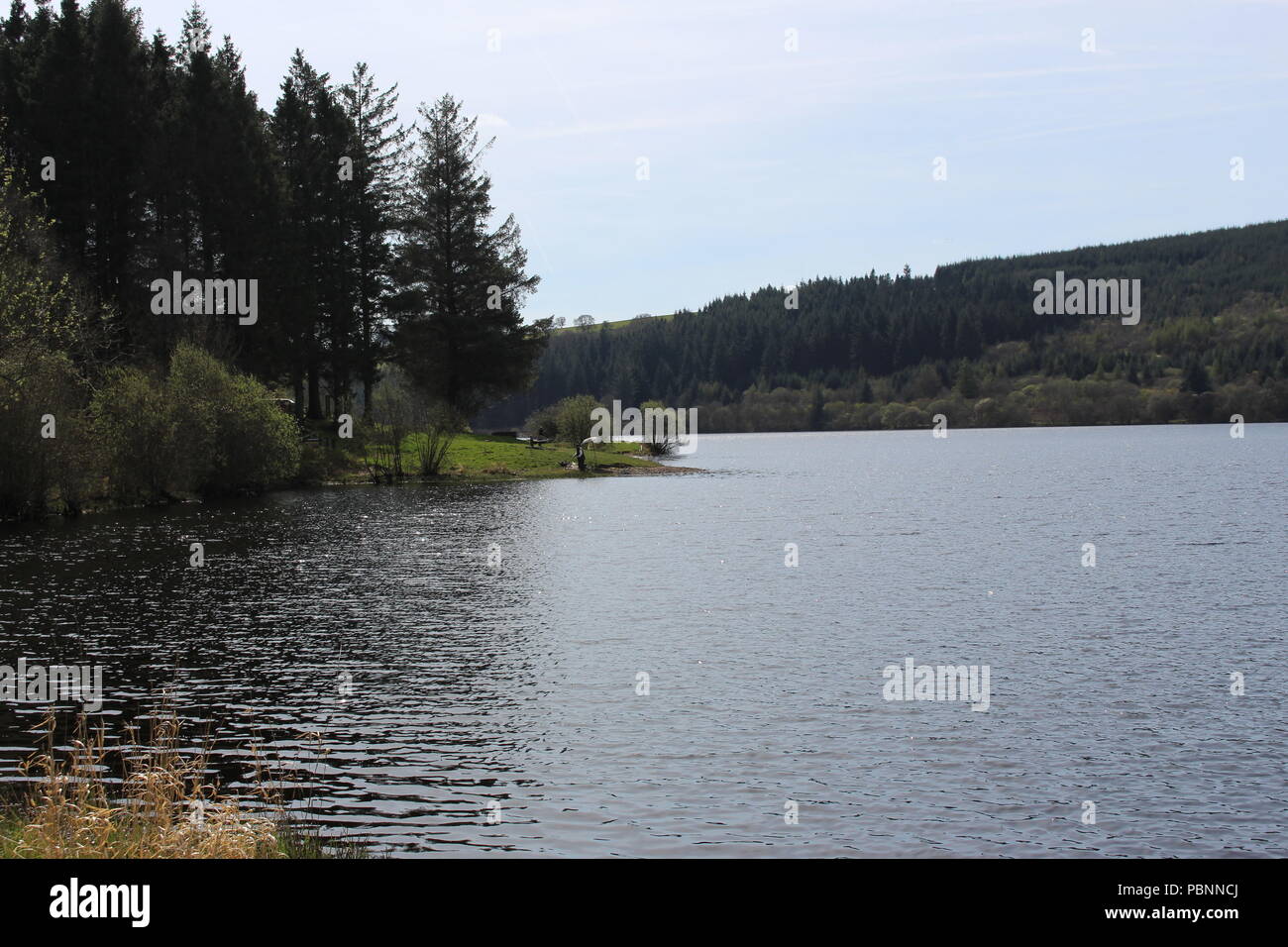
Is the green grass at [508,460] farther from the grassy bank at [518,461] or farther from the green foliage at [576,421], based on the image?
the green foliage at [576,421]

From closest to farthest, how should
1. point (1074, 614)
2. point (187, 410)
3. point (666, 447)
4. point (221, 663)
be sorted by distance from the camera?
point (221, 663) → point (1074, 614) → point (187, 410) → point (666, 447)

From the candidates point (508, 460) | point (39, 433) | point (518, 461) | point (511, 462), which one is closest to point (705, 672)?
point (39, 433)

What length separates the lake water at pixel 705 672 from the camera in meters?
14.0

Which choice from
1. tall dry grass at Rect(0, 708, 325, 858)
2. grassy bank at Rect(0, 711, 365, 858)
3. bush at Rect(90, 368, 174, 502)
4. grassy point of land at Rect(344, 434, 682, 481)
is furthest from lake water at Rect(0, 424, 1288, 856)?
→ grassy point of land at Rect(344, 434, 682, 481)

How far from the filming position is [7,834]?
1131 cm

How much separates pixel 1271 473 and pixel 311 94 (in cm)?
8067

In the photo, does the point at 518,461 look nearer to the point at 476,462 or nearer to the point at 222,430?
the point at 476,462

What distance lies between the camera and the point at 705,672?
72.1 feet

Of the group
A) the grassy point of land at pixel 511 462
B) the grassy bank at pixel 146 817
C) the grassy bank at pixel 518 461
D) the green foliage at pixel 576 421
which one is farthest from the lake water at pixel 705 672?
the green foliage at pixel 576 421

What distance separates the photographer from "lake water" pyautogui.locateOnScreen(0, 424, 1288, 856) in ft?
46.1

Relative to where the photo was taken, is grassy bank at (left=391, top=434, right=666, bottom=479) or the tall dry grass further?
grassy bank at (left=391, top=434, right=666, bottom=479)

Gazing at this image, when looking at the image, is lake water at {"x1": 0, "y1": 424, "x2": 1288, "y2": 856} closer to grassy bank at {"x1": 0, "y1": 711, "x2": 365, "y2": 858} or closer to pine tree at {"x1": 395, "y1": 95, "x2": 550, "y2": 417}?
grassy bank at {"x1": 0, "y1": 711, "x2": 365, "y2": 858}
